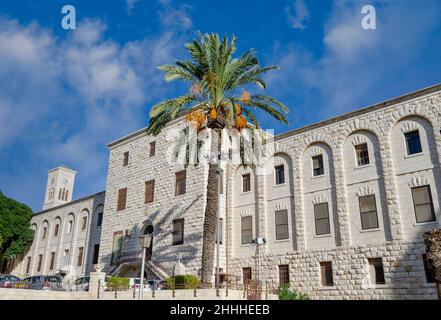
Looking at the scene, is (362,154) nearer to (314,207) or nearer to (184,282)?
(314,207)

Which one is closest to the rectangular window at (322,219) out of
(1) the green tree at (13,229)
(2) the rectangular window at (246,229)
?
(2) the rectangular window at (246,229)

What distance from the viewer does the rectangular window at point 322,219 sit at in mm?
23750

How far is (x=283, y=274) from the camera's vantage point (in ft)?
80.9

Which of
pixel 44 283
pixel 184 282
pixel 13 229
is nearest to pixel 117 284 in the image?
pixel 184 282

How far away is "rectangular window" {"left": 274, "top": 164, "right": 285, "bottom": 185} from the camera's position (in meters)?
26.8

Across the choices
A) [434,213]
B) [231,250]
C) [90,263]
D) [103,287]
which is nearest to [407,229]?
[434,213]

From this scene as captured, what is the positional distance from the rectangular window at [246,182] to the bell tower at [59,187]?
4050cm

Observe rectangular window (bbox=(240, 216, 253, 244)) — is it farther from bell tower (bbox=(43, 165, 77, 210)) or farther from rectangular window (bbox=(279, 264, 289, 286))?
bell tower (bbox=(43, 165, 77, 210))

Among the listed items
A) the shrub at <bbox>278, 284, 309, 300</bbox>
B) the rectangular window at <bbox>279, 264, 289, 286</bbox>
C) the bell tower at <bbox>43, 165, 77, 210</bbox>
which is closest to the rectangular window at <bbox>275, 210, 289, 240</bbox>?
the rectangular window at <bbox>279, 264, 289, 286</bbox>

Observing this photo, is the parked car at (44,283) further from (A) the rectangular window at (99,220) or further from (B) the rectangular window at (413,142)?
(B) the rectangular window at (413,142)

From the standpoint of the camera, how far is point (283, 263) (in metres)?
24.7
